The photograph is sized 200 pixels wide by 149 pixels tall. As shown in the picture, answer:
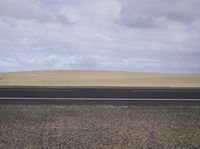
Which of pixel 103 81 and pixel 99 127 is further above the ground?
pixel 103 81

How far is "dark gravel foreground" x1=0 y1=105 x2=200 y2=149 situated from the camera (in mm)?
9523

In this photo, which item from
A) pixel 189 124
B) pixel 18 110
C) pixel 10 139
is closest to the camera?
pixel 10 139

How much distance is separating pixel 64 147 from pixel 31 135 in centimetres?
195

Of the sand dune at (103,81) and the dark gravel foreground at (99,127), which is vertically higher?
the sand dune at (103,81)

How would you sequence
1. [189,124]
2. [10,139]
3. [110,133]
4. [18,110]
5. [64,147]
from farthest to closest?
[18,110], [189,124], [110,133], [10,139], [64,147]

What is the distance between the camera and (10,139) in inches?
392

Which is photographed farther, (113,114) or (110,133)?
(113,114)

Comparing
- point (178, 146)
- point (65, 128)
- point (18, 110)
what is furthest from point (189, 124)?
point (18, 110)

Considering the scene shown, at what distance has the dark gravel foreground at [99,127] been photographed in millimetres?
9523

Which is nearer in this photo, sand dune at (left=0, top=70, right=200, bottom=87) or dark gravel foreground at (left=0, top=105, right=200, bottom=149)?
dark gravel foreground at (left=0, top=105, right=200, bottom=149)

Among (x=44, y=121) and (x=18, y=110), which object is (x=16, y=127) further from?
(x=18, y=110)

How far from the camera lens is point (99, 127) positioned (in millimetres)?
11578

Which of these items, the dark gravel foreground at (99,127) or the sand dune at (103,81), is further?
the sand dune at (103,81)

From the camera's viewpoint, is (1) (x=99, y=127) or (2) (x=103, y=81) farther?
(2) (x=103, y=81)
